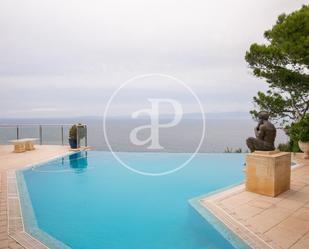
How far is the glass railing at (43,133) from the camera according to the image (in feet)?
42.5

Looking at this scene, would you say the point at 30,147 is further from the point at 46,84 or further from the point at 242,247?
the point at 242,247

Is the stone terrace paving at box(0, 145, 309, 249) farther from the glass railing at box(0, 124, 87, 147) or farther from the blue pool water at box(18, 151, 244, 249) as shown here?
the glass railing at box(0, 124, 87, 147)

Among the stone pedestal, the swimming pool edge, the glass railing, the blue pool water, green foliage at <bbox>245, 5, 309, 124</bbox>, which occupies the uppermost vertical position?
green foliage at <bbox>245, 5, 309, 124</bbox>

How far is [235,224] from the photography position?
4098mm

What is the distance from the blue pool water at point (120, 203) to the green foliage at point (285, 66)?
9.11 ft

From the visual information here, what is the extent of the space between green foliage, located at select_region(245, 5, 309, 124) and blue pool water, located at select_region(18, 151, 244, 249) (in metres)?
2.78

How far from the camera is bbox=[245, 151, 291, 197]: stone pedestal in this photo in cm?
531

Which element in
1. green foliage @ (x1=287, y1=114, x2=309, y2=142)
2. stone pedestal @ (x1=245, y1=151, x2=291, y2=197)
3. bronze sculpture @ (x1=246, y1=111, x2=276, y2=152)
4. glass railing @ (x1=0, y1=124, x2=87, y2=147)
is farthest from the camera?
glass railing @ (x1=0, y1=124, x2=87, y2=147)

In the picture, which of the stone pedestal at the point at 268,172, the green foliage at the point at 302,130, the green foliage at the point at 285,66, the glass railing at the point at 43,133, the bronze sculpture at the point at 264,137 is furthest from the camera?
the glass railing at the point at 43,133

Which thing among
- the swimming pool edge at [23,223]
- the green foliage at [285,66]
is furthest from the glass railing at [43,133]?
the green foliage at [285,66]

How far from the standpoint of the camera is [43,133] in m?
14.1

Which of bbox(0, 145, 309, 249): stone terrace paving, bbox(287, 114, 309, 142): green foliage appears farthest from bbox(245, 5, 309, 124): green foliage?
bbox(0, 145, 309, 249): stone terrace paving

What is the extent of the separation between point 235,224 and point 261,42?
8937 millimetres

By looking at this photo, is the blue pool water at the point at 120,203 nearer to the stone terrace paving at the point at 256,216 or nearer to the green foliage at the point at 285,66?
the stone terrace paving at the point at 256,216
